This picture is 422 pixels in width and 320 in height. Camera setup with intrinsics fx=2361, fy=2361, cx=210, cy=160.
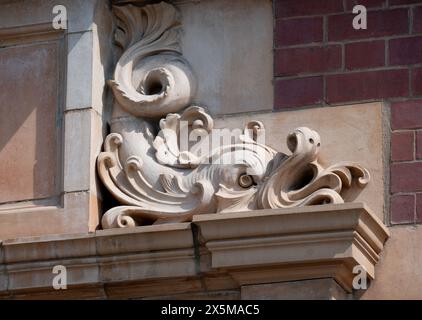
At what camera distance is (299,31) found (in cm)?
1028

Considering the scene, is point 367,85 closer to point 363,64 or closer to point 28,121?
point 363,64

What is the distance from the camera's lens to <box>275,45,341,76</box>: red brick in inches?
401

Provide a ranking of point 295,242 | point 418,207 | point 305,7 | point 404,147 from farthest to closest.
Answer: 1. point 305,7
2. point 404,147
3. point 418,207
4. point 295,242

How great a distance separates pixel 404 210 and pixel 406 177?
0.14 m

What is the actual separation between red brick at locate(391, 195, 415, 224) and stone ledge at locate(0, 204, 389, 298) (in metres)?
0.10

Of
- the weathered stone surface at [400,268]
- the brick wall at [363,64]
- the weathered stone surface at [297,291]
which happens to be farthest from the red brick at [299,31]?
the weathered stone surface at [297,291]

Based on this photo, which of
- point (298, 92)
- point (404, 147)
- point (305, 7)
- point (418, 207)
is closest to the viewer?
point (418, 207)

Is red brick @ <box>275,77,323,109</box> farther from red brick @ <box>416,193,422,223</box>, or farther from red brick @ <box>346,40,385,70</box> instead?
red brick @ <box>416,193,422,223</box>

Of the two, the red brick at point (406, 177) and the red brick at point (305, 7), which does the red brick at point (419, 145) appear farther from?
the red brick at point (305, 7)

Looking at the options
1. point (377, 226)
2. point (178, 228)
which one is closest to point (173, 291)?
point (178, 228)

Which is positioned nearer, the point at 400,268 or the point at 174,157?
the point at 400,268

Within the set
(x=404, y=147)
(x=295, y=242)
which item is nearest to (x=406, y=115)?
(x=404, y=147)

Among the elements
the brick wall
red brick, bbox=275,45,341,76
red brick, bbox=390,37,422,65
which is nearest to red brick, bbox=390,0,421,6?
the brick wall
